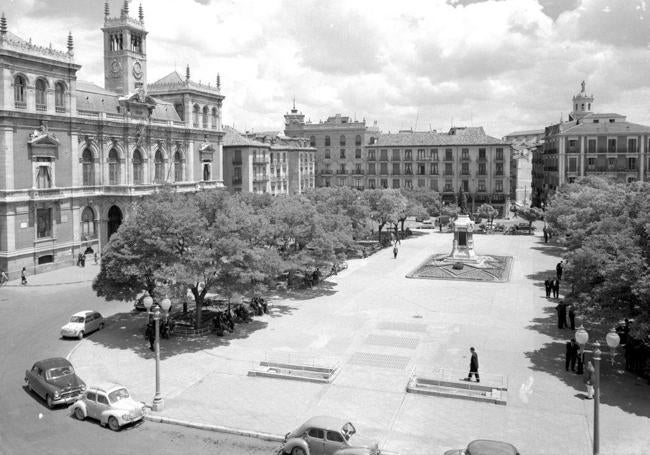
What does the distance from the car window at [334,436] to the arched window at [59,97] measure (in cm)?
4639

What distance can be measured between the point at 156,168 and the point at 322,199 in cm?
1850

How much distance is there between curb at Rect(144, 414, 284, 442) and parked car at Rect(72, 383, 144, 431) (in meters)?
0.61

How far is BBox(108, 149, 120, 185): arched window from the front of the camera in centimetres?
6191

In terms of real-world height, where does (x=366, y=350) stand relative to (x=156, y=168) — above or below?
below

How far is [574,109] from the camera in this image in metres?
160

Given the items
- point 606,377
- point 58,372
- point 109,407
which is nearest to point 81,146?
point 58,372

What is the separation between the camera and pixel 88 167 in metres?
59.5

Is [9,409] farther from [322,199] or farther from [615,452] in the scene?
[322,199]

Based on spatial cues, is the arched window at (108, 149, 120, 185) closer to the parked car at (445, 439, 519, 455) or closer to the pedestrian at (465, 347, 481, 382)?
the pedestrian at (465, 347, 481, 382)

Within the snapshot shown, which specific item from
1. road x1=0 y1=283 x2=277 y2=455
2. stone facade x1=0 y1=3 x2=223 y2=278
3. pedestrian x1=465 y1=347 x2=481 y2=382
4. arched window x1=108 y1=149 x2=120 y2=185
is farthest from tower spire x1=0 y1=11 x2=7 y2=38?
pedestrian x1=465 y1=347 x2=481 y2=382

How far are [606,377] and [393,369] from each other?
8712mm

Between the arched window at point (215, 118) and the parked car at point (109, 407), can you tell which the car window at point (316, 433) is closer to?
the parked car at point (109, 407)

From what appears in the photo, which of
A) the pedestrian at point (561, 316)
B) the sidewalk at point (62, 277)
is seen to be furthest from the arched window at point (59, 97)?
the pedestrian at point (561, 316)

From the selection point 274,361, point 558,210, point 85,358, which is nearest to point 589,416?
point 274,361
